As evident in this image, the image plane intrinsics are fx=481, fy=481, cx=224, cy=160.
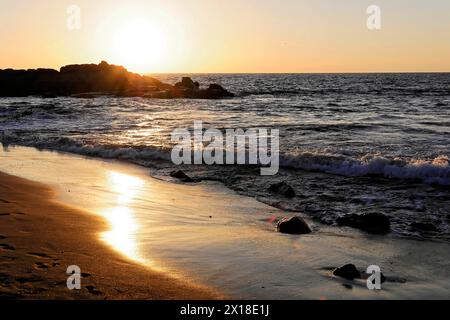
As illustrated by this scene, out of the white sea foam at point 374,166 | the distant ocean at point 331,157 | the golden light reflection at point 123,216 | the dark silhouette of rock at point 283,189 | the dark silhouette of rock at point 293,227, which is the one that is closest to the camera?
the golden light reflection at point 123,216

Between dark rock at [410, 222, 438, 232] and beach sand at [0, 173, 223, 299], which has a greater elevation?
beach sand at [0, 173, 223, 299]

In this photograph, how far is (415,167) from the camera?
11.7 m

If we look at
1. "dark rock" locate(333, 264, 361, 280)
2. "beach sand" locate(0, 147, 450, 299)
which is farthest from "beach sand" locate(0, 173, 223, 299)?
"dark rock" locate(333, 264, 361, 280)

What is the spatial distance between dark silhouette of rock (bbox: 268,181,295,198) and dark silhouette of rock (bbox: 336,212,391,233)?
227cm

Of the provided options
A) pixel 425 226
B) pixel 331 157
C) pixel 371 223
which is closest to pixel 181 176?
pixel 331 157

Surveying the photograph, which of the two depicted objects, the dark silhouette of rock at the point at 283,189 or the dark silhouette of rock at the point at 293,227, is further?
the dark silhouette of rock at the point at 283,189

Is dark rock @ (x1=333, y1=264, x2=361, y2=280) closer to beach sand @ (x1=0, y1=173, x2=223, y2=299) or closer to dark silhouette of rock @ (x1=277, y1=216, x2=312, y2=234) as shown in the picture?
beach sand @ (x1=0, y1=173, x2=223, y2=299)

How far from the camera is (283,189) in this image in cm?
1001

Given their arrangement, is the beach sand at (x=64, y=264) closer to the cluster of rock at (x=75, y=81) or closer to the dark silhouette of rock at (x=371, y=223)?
the dark silhouette of rock at (x=371, y=223)

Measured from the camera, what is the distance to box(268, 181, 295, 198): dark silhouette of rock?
9812mm

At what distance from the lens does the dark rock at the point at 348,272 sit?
5195mm

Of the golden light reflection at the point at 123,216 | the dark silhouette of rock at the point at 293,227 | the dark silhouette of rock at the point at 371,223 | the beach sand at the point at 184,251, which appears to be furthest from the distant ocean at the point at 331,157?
the golden light reflection at the point at 123,216

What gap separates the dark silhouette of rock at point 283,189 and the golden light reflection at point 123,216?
2.83 metres

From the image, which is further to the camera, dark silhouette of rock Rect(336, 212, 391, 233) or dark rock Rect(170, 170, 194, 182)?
dark rock Rect(170, 170, 194, 182)
